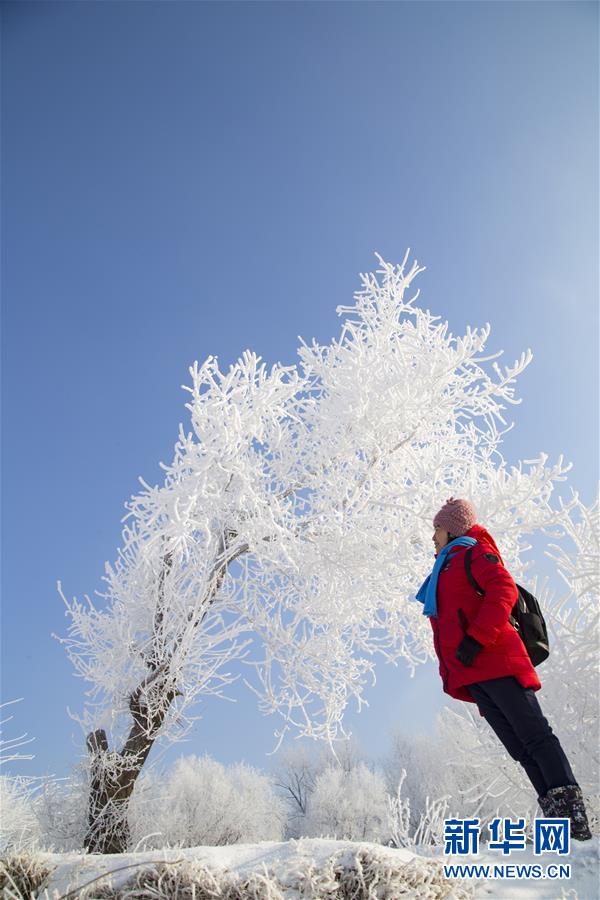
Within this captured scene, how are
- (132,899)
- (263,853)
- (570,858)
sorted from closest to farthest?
(132,899) < (263,853) < (570,858)

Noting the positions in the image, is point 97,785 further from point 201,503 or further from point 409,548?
point 409,548

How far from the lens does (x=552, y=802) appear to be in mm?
3123

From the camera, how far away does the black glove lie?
3.33m

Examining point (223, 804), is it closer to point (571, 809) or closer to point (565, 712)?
point (565, 712)

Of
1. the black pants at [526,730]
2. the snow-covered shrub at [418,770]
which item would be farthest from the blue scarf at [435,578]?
the snow-covered shrub at [418,770]

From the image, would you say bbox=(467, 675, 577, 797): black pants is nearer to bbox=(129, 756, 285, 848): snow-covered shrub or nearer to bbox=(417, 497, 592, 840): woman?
bbox=(417, 497, 592, 840): woman

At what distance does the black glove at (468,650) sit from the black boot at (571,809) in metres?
0.76

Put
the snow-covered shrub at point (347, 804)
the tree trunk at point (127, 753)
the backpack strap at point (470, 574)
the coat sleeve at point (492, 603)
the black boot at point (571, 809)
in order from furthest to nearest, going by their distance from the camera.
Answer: the snow-covered shrub at point (347, 804), the tree trunk at point (127, 753), the backpack strap at point (470, 574), the coat sleeve at point (492, 603), the black boot at point (571, 809)

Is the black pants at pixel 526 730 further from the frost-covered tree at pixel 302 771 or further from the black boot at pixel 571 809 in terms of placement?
the frost-covered tree at pixel 302 771

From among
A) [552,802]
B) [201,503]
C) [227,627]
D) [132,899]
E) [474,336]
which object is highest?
[474,336]

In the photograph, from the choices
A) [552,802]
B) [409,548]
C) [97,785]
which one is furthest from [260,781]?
[552,802]

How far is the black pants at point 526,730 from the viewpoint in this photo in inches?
125

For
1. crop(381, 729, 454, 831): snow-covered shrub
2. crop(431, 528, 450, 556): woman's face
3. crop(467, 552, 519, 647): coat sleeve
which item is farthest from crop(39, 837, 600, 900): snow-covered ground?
crop(381, 729, 454, 831): snow-covered shrub

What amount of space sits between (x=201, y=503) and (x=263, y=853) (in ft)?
13.8
